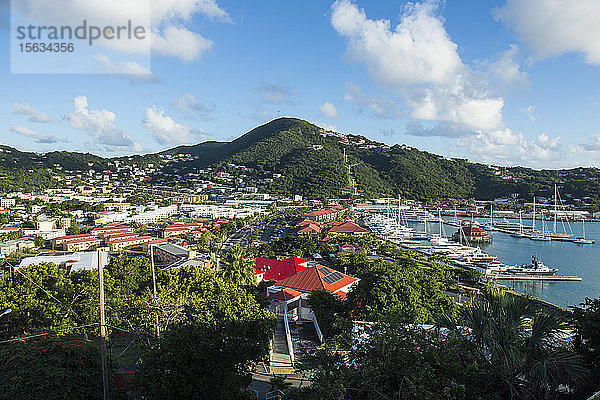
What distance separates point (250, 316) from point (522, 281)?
2140cm

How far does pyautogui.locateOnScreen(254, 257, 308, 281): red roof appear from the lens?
60.2 feet

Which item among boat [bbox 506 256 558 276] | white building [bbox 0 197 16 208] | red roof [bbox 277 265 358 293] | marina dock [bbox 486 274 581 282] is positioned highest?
white building [bbox 0 197 16 208]

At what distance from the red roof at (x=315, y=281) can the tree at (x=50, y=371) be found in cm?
858

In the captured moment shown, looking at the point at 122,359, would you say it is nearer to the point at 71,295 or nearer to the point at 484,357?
the point at 71,295

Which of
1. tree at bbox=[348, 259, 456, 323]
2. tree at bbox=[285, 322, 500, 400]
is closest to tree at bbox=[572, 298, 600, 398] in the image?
tree at bbox=[285, 322, 500, 400]

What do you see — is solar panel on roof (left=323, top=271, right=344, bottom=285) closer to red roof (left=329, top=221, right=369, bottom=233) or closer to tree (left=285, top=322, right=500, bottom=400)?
tree (left=285, top=322, right=500, bottom=400)

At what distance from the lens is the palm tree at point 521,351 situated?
15.9 ft

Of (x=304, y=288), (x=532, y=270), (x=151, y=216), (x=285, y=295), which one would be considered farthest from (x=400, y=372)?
(x=151, y=216)

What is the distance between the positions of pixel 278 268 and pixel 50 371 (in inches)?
535

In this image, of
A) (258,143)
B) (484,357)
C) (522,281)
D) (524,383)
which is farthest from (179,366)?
(258,143)

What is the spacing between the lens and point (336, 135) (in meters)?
113

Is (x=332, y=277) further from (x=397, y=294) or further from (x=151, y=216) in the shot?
(x=151, y=216)

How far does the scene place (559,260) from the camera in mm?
30172

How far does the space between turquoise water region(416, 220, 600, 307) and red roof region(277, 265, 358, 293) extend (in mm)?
11737
